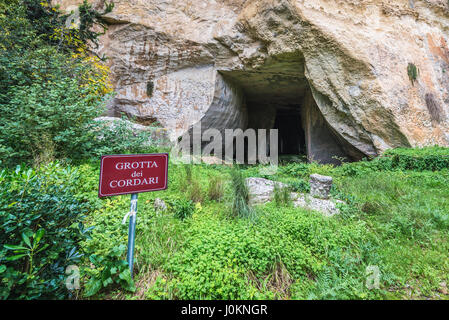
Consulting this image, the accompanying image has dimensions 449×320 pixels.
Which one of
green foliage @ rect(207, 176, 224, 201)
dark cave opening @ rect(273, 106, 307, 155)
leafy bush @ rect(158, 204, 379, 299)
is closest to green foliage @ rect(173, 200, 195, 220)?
leafy bush @ rect(158, 204, 379, 299)

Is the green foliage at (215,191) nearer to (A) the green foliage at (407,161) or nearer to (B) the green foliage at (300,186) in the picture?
(B) the green foliage at (300,186)

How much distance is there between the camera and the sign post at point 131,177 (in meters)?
1.71

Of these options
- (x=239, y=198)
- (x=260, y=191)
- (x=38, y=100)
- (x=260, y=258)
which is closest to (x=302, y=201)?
(x=260, y=191)

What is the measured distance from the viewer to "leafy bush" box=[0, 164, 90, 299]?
54.0 inches

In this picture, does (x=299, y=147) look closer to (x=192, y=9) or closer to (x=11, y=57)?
(x=192, y=9)

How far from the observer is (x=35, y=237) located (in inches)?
54.8

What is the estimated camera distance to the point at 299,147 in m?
18.3

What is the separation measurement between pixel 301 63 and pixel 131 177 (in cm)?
874

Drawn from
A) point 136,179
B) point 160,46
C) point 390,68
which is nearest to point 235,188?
point 136,179

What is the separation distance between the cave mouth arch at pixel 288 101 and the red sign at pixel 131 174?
278 inches

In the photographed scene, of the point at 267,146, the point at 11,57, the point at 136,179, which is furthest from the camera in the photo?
the point at 267,146

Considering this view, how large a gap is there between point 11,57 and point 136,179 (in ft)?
18.3
